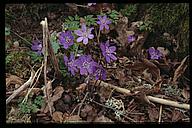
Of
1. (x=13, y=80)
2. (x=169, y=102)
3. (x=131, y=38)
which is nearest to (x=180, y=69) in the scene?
(x=169, y=102)

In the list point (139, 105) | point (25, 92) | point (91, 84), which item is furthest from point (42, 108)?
point (139, 105)

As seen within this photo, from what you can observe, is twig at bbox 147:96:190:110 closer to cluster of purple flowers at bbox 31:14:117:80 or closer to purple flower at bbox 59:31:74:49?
cluster of purple flowers at bbox 31:14:117:80

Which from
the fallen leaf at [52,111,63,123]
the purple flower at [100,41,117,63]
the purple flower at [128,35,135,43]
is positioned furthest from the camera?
the purple flower at [128,35,135,43]

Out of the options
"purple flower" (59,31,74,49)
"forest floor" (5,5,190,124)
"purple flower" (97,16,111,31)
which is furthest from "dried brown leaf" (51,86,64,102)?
"purple flower" (97,16,111,31)

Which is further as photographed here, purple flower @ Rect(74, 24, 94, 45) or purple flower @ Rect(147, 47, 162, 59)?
purple flower @ Rect(147, 47, 162, 59)

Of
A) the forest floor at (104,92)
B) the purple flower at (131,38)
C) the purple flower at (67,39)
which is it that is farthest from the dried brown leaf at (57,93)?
the purple flower at (131,38)

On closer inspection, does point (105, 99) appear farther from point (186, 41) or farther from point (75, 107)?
point (186, 41)
